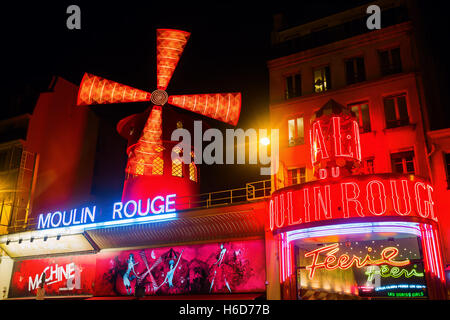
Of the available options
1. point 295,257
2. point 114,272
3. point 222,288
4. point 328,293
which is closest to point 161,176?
point 114,272

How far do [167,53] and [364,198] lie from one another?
386 inches

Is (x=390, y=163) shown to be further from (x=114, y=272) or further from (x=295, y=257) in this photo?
(x=114, y=272)

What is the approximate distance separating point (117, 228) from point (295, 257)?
596cm

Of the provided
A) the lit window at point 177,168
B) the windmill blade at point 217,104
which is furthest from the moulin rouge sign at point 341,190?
the lit window at point 177,168

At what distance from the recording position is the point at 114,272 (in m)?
14.1

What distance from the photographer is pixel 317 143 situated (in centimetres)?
1055

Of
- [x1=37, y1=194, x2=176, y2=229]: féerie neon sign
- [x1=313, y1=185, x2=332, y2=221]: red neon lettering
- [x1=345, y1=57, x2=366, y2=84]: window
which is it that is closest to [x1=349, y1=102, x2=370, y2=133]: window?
[x1=345, y1=57, x2=366, y2=84]: window

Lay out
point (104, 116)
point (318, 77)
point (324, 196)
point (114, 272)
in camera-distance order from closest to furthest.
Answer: point (324, 196) → point (318, 77) → point (114, 272) → point (104, 116)

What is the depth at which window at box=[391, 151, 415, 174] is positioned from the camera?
1080cm

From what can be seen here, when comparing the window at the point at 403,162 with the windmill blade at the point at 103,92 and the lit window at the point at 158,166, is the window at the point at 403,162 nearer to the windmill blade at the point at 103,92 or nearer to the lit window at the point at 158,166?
the lit window at the point at 158,166

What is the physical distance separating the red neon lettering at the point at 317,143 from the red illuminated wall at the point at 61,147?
471 inches

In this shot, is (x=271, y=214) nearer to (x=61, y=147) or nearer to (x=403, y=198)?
(x=403, y=198)

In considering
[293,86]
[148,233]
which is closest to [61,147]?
[148,233]

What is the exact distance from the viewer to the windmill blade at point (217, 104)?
49.5ft
